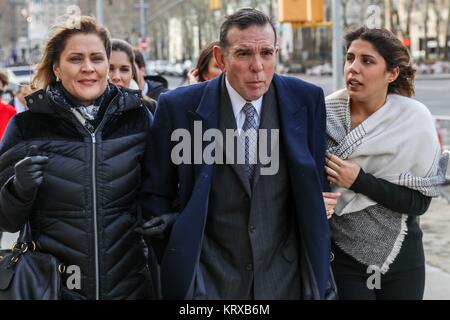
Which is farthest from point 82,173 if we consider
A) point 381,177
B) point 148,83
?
point 148,83

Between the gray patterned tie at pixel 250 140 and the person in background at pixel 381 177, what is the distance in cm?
57

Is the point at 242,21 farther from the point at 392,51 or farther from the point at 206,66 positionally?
the point at 206,66

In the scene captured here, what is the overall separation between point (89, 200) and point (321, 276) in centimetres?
93

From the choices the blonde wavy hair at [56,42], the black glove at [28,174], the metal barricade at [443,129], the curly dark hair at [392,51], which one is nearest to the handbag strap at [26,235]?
the black glove at [28,174]

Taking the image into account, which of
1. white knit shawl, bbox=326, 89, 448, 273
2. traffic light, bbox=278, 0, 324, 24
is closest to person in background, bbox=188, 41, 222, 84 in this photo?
white knit shawl, bbox=326, 89, 448, 273

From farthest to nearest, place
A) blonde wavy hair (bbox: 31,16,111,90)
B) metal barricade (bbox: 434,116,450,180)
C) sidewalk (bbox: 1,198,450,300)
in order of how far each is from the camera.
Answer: metal barricade (bbox: 434,116,450,180) → sidewalk (bbox: 1,198,450,300) → blonde wavy hair (bbox: 31,16,111,90)

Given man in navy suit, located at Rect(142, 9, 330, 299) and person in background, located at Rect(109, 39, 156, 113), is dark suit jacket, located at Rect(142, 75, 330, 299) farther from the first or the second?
person in background, located at Rect(109, 39, 156, 113)

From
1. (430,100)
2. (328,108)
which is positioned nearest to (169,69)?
(430,100)

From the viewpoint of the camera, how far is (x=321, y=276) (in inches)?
112

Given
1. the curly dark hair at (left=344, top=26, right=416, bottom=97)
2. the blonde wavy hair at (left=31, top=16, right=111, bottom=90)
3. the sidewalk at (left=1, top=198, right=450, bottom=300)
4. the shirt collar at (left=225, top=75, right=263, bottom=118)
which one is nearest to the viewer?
the shirt collar at (left=225, top=75, right=263, bottom=118)

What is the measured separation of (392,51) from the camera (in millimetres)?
3383

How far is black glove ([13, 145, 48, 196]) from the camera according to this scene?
2826 mm

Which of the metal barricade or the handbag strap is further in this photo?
the metal barricade
